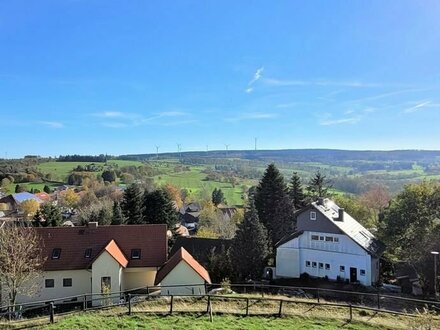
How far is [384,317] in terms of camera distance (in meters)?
16.9

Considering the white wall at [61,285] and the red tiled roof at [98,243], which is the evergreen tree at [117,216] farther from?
the white wall at [61,285]

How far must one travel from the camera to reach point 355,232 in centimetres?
3738

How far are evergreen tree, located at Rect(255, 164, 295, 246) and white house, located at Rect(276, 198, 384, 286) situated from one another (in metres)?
5.78

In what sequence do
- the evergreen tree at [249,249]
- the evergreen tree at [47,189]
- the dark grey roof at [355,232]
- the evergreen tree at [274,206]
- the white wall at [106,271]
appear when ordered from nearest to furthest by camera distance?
1. the white wall at [106,271]
2. the evergreen tree at [249,249]
3. the dark grey roof at [355,232]
4. the evergreen tree at [274,206]
5. the evergreen tree at [47,189]

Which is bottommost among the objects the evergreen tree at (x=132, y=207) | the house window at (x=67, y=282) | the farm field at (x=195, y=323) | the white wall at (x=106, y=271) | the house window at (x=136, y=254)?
the house window at (x=67, y=282)

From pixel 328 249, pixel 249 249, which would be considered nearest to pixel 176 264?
pixel 249 249

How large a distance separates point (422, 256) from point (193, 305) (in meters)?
20.6

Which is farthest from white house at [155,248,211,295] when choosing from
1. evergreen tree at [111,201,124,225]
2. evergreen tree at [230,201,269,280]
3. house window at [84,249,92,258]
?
evergreen tree at [111,201,124,225]

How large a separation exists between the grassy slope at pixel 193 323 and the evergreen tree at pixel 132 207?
108 ft

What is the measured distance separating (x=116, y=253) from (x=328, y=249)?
1951cm

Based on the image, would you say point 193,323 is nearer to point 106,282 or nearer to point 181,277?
point 181,277

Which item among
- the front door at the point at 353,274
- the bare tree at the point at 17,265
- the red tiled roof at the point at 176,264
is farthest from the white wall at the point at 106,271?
the front door at the point at 353,274

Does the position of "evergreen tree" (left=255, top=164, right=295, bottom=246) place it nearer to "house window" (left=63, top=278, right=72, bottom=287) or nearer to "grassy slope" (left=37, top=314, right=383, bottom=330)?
"house window" (left=63, top=278, right=72, bottom=287)

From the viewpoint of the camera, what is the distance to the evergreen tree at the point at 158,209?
48.9 metres
